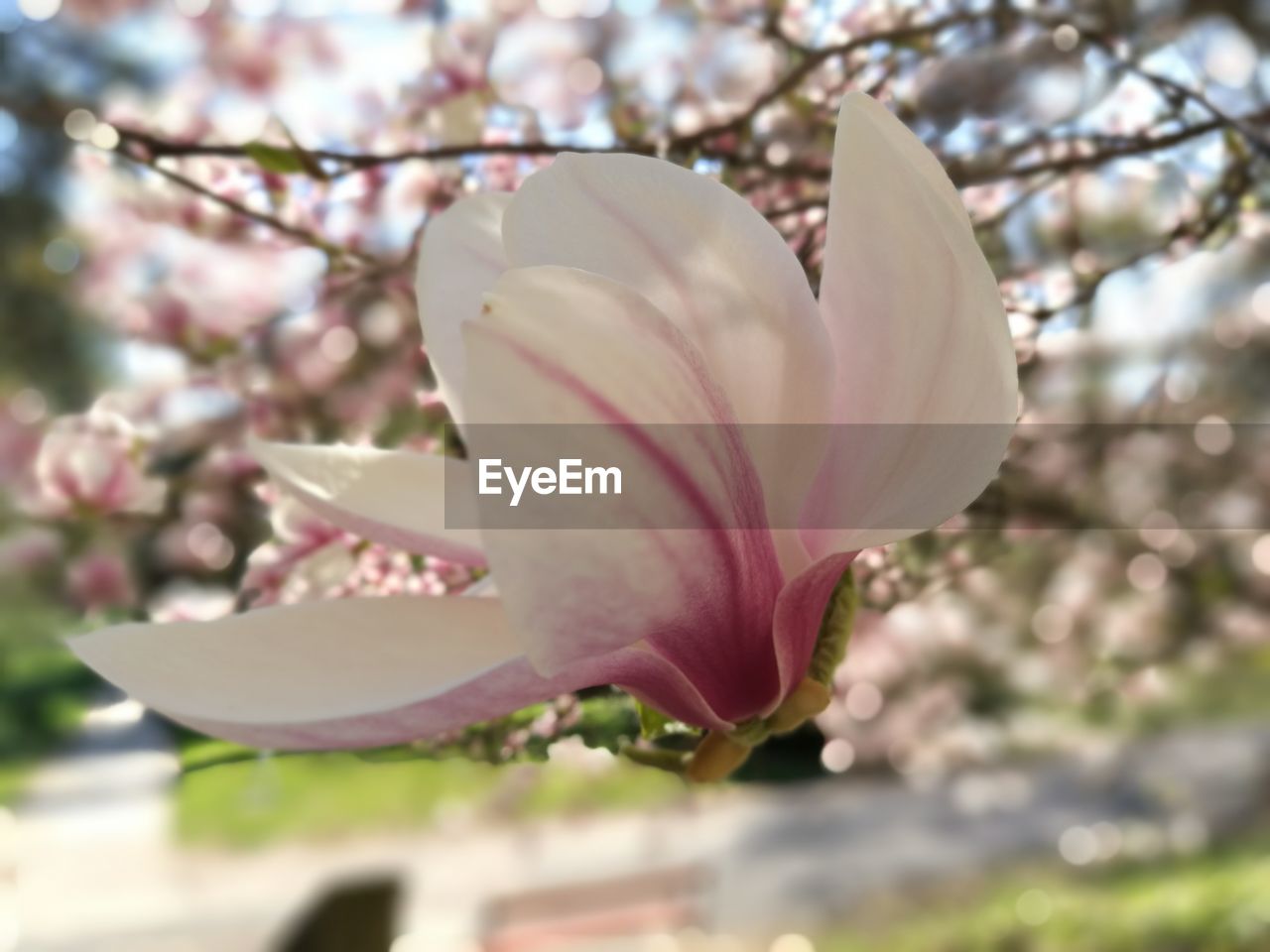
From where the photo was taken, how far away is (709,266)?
0.44 feet

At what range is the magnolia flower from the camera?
0.11 metres

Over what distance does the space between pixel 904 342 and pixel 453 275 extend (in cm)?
7

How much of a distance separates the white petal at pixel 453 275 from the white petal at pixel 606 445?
0.06 meters

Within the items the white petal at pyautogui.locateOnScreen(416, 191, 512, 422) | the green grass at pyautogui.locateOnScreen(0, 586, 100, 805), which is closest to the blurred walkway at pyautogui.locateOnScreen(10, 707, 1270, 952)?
the green grass at pyautogui.locateOnScreen(0, 586, 100, 805)

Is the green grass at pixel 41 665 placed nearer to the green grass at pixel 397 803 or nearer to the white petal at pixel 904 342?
the white petal at pixel 904 342

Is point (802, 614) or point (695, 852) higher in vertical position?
point (802, 614)

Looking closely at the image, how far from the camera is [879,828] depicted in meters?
2.13

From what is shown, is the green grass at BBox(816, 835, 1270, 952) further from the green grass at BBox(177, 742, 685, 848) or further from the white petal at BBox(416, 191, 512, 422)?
the white petal at BBox(416, 191, 512, 422)

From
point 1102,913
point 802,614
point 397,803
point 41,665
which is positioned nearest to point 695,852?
point 397,803

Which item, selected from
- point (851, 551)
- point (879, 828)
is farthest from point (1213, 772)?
point (851, 551)

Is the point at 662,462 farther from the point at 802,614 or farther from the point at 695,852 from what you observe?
the point at 695,852

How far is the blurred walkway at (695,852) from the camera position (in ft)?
5.19

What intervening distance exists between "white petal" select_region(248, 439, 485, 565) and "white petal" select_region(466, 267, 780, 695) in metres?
0.03

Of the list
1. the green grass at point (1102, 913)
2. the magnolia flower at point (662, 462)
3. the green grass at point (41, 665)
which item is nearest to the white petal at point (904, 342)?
the magnolia flower at point (662, 462)
